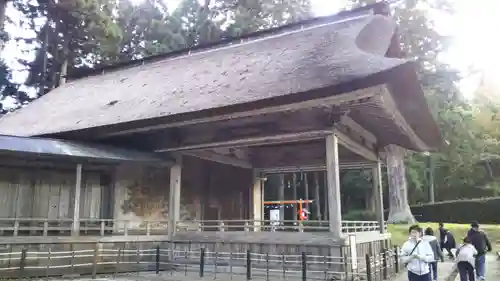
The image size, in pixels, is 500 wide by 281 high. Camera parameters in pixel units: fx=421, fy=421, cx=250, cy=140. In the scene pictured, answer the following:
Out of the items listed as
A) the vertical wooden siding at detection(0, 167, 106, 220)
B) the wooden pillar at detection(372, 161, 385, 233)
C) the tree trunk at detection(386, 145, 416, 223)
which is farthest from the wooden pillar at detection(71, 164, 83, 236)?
the tree trunk at detection(386, 145, 416, 223)

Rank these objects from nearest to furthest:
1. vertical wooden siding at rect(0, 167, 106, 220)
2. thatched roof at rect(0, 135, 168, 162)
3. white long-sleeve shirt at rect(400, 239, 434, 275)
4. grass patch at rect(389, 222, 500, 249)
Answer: white long-sleeve shirt at rect(400, 239, 434, 275) < thatched roof at rect(0, 135, 168, 162) < vertical wooden siding at rect(0, 167, 106, 220) < grass patch at rect(389, 222, 500, 249)

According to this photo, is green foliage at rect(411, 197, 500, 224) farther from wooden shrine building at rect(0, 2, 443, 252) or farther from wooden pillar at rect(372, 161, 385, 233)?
wooden pillar at rect(372, 161, 385, 233)

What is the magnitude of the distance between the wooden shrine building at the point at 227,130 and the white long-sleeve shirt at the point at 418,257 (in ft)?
11.5

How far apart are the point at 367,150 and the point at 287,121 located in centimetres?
331

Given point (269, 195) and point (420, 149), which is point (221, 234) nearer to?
point (420, 149)

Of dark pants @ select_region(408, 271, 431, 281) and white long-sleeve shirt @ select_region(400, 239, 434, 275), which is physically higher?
white long-sleeve shirt @ select_region(400, 239, 434, 275)

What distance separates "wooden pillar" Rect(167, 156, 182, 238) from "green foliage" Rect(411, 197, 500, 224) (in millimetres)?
22090

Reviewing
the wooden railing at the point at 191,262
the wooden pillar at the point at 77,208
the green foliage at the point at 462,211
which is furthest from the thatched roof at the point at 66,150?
the green foliage at the point at 462,211

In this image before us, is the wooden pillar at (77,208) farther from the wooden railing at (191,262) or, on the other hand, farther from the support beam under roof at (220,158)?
the support beam under roof at (220,158)

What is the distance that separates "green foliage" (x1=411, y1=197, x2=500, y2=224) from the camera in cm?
2666

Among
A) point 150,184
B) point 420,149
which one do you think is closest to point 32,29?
point 150,184

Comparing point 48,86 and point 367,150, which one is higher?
point 48,86

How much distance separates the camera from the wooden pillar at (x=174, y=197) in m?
12.0

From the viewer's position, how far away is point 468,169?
29.5 meters
